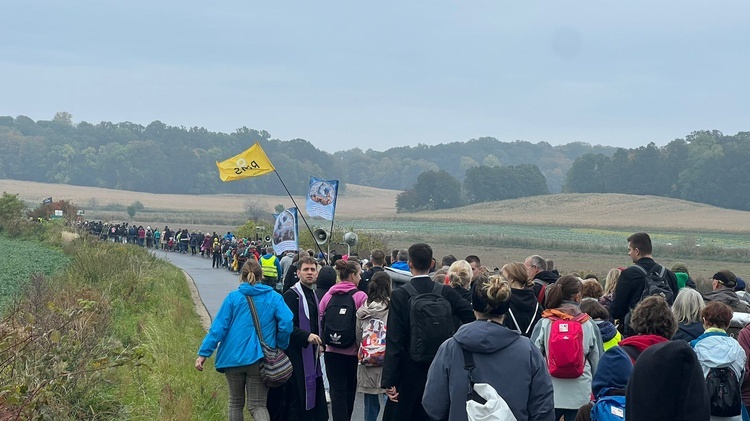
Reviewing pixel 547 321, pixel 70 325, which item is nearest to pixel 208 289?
pixel 70 325

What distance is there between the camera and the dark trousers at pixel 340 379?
9.19 meters

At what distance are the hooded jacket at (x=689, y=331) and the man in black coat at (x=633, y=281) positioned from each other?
5.43 ft

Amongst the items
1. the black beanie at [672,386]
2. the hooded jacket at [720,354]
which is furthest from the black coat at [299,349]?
the black beanie at [672,386]

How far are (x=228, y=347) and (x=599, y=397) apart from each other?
3.58 meters

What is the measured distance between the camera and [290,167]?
16375cm

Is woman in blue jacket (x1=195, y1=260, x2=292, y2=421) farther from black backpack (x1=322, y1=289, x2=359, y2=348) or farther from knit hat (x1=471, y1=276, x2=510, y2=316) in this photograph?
knit hat (x1=471, y1=276, x2=510, y2=316)

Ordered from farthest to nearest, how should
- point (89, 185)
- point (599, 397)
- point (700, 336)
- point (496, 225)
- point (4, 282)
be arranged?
point (89, 185), point (496, 225), point (4, 282), point (700, 336), point (599, 397)

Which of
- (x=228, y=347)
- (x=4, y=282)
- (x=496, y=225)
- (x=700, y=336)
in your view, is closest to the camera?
(x=700, y=336)

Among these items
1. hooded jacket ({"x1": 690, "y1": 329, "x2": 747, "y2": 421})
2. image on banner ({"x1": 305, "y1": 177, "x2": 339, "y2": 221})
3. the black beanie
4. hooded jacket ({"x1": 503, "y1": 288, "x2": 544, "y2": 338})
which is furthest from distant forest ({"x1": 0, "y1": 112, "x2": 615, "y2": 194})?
the black beanie

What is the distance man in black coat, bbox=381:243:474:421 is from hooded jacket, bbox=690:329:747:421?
6.36 ft

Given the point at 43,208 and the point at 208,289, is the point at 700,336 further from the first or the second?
the point at 43,208

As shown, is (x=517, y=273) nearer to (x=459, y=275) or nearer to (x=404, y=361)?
(x=459, y=275)

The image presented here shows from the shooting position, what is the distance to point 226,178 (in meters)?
21.7

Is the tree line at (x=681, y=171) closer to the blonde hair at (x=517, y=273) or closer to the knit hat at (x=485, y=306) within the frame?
the blonde hair at (x=517, y=273)
